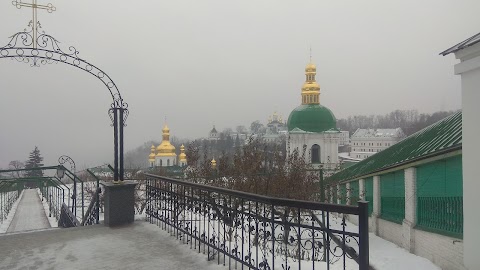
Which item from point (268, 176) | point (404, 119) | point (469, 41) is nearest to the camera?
point (469, 41)

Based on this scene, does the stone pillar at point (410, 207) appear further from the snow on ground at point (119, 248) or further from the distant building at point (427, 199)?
the snow on ground at point (119, 248)

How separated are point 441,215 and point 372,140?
7844 centimetres

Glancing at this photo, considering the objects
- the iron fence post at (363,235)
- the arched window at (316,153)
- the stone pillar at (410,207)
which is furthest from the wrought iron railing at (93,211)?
the arched window at (316,153)

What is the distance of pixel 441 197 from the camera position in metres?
11.0

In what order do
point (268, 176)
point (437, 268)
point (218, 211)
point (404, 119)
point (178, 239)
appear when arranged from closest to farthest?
point (218, 211) < point (178, 239) < point (437, 268) < point (268, 176) < point (404, 119)

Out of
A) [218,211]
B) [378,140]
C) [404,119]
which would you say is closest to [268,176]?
[218,211]

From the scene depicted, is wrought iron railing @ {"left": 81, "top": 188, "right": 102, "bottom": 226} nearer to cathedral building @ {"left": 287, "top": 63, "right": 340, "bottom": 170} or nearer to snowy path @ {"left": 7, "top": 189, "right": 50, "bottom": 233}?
snowy path @ {"left": 7, "top": 189, "right": 50, "bottom": 233}

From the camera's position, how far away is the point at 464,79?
4.95 meters

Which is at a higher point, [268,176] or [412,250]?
[268,176]

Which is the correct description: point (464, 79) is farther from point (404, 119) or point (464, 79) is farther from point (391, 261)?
point (404, 119)

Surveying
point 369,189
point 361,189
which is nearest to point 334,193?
point 361,189

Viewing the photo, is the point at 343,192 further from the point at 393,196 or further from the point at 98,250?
the point at 98,250

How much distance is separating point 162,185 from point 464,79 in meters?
5.48

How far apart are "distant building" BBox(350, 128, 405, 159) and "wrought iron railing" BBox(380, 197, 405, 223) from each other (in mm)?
68194
